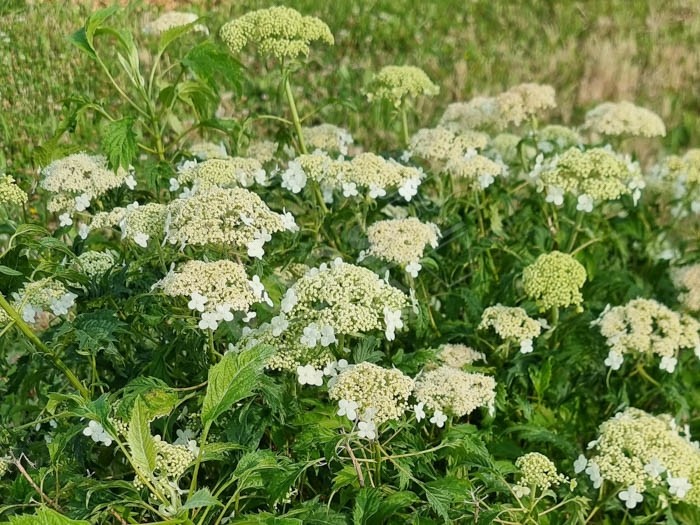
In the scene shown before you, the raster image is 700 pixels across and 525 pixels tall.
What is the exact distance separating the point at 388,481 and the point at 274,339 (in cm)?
54

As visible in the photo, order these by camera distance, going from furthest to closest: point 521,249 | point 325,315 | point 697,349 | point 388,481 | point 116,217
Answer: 1. point 521,249
2. point 697,349
3. point 116,217
4. point 388,481
5. point 325,315

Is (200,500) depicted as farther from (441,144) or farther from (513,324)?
(441,144)

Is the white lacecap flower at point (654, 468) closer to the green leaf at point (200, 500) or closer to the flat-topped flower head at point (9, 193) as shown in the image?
the green leaf at point (200, 500)

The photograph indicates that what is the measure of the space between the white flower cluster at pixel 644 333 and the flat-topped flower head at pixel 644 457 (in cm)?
34

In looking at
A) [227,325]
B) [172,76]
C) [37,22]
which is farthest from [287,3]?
[227,325]

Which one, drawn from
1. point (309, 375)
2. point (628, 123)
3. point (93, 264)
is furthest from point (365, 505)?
point (628, 123)

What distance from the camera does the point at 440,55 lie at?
7562 millimetres

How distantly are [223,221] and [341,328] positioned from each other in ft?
1.44

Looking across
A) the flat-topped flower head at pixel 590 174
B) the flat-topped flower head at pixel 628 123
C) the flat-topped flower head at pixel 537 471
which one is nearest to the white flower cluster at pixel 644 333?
the flat-topped flower head at pixel 590 174

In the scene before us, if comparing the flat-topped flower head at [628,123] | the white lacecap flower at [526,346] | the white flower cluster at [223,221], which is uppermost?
the white flower cluster at [223,221]

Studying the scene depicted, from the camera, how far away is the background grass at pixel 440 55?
577 centimetres

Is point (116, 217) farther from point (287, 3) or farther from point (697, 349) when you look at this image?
point (287, 3)

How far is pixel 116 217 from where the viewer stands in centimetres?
279

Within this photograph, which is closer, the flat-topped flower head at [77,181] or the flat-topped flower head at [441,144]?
the flat-topped flower head at [77,181]
